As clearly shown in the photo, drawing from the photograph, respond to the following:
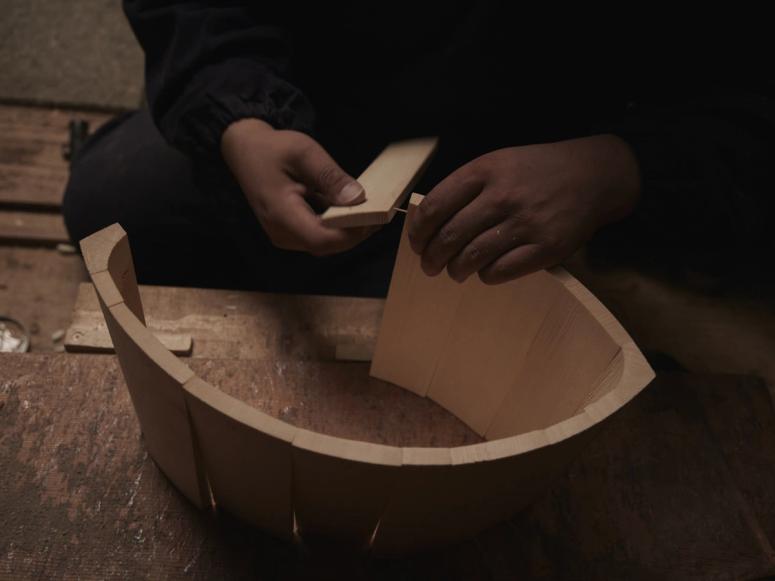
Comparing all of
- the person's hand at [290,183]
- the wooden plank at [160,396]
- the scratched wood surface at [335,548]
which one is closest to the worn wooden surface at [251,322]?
the scratched wood surface at [335,548]

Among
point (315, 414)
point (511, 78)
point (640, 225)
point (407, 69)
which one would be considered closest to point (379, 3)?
point (407, 69)

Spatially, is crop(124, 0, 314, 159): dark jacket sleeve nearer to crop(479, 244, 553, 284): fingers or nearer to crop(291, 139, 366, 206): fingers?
crop(291, 139, 366, 206): fingers

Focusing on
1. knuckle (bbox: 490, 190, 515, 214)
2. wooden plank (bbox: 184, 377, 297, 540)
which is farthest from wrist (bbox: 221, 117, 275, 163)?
wooden plank (bbox: 184, 377, 297, 540)

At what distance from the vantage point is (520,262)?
3.17 ft

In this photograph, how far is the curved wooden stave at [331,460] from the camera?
27.3 inches

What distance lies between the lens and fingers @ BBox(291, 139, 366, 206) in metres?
1.03

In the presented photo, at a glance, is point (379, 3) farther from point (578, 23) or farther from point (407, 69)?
point (578, 23)

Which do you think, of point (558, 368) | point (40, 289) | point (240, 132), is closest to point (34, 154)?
point (40, 289)

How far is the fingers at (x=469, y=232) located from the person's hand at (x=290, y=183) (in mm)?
154

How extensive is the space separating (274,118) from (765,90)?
2.93 ft

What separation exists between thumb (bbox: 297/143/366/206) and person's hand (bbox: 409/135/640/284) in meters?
0.11

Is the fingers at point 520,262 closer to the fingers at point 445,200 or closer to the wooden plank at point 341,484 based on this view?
the fingers at point 445,200

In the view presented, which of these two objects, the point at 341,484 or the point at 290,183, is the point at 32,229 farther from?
the point at 341,484

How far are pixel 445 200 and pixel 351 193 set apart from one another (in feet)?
0.51
